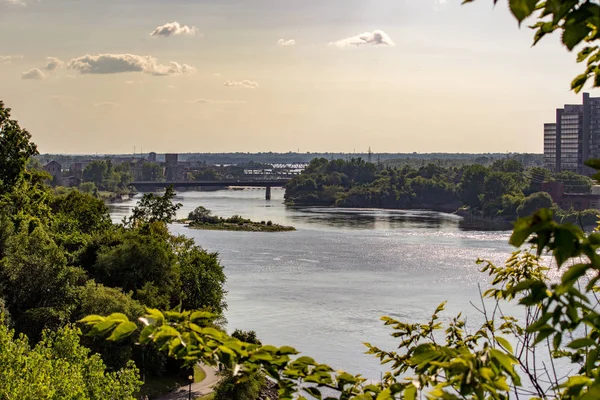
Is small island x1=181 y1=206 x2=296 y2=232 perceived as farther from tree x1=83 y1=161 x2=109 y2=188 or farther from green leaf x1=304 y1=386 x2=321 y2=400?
green leaf x1=304 y1=386 x2=321 y2=400

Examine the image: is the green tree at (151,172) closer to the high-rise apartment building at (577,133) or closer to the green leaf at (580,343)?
the high-rise apartment building at (577,133)

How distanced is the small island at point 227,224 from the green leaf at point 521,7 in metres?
50.1

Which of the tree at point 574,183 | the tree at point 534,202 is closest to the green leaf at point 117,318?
the tree at point 534,202

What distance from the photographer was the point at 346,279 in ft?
102

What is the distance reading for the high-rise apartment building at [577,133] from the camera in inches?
3561

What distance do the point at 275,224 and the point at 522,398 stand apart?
3996 cm

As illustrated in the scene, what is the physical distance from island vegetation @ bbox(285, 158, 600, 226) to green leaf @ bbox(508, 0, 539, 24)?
5386 cm

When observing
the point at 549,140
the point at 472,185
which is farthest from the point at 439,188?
the point at 549,140

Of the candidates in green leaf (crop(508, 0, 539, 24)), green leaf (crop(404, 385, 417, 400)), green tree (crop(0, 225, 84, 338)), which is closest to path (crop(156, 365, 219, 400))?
green tree (crop(0, 225, 84, 338))

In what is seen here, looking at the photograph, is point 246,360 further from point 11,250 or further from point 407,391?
point 11,250

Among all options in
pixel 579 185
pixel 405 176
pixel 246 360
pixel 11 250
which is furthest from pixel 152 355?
pixel 405 176

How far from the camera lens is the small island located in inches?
2076

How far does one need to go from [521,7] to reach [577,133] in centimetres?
9630

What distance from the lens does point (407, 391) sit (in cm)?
195
